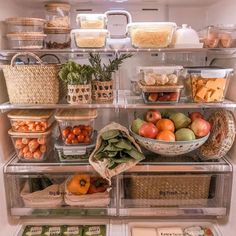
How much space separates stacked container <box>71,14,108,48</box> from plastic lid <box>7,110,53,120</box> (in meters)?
0.37

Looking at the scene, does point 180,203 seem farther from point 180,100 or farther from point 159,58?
point 159,58

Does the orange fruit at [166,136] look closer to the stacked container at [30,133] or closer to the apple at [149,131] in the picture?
the apple at [149,131]

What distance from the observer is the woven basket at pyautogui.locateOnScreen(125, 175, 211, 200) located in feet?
4.94

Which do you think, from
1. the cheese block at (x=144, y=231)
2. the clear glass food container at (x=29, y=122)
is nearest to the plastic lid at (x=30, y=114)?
the clear glass food container at (x=29, y=122)

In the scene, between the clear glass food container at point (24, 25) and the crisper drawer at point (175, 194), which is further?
the crisper drawer at point (175, 194)

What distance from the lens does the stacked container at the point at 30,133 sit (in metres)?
1.44

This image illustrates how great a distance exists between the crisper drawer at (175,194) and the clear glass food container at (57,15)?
2.65 ft

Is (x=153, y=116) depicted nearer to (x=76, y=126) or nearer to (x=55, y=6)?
(x=76, y=126)

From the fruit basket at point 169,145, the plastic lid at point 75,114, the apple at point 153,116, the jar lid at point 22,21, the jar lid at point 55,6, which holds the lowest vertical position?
the fruit basket at point 169,145

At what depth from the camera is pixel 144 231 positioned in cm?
146

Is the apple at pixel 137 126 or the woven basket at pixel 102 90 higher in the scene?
the woven basket at pixel 102 90

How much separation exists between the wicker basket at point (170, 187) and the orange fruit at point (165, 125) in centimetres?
26

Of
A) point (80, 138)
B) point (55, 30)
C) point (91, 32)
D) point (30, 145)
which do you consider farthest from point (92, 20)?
point (30, 145)

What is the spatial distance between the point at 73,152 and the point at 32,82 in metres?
0.39
